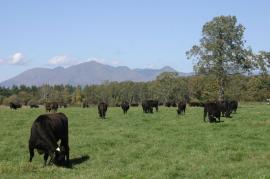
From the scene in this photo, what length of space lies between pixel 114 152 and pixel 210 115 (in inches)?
639

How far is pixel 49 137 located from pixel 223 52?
203 ft

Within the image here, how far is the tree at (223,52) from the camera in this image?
74688mm

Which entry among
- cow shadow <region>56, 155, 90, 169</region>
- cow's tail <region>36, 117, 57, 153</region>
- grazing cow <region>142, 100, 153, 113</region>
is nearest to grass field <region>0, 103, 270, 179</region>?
cow shadow <region>56, 155, 90, 169</region>

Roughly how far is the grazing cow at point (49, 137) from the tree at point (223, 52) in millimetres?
59096

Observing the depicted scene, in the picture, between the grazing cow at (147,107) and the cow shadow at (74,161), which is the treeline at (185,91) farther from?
the cow shadow at (74,161)

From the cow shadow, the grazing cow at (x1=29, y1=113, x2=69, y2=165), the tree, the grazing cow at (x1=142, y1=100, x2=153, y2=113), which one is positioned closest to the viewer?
the grazing cow at (x1=29, y1=113, x2=69, y2=165)

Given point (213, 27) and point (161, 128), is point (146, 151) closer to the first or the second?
point (161, 128)

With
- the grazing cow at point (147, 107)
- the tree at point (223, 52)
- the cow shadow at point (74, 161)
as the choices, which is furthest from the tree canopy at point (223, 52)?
the cow shadow at point (74, 161)

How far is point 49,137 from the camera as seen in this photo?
16.5 m

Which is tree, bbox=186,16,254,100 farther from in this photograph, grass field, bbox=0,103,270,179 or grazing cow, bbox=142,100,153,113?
grass field, bbox=0,103,270,179

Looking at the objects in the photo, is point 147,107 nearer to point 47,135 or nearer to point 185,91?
point 47,135

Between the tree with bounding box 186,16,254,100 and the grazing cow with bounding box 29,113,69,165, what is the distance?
194ft

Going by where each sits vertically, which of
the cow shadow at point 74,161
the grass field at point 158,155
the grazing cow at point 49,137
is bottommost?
the cow shadow at point 74,161

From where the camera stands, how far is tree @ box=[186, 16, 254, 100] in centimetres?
7469
